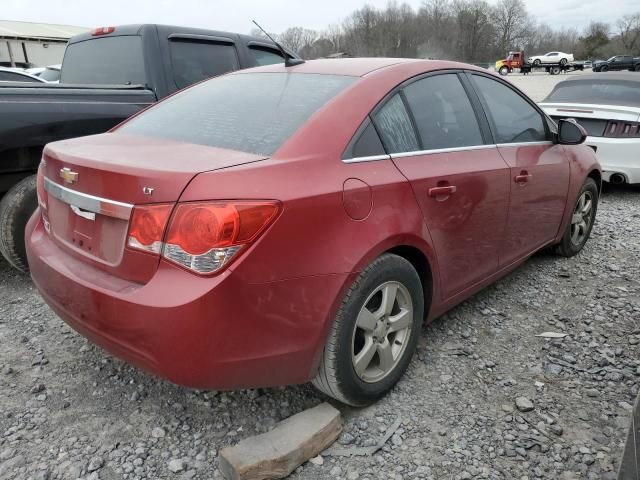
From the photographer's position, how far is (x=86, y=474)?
2070 millimetres

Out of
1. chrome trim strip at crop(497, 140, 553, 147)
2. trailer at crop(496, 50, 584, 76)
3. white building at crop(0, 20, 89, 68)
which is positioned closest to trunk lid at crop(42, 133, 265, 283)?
chrome trim strip at crop(497, 140, 553, 147)

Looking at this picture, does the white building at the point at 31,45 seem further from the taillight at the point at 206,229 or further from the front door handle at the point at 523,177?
the taillight at the point at 206,229

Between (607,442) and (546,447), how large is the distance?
0.28 m

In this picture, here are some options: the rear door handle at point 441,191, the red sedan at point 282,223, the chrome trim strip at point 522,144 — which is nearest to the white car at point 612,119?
the chrome trim strip at point 522,144

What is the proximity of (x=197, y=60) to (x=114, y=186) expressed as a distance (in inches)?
124

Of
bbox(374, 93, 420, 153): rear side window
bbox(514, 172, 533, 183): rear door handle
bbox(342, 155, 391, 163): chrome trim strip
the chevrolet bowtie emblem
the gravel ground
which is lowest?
the gravel ground

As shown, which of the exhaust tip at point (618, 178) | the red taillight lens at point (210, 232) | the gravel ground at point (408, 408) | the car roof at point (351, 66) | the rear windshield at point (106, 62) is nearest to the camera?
the red taillight lens at point (210, 232)

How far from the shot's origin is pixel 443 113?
9.36ft

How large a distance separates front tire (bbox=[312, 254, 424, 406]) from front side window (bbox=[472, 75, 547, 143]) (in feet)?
4.13

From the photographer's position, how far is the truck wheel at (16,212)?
3482mm

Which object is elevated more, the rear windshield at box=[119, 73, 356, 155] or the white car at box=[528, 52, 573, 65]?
the rear windshield at box=[119, 73, 356, 155]

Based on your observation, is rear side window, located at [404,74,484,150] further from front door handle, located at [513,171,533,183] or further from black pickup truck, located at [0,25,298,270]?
black pickup truck, located at [0,25,298,270]

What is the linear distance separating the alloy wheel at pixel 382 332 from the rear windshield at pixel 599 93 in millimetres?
5270

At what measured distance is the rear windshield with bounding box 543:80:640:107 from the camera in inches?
253
